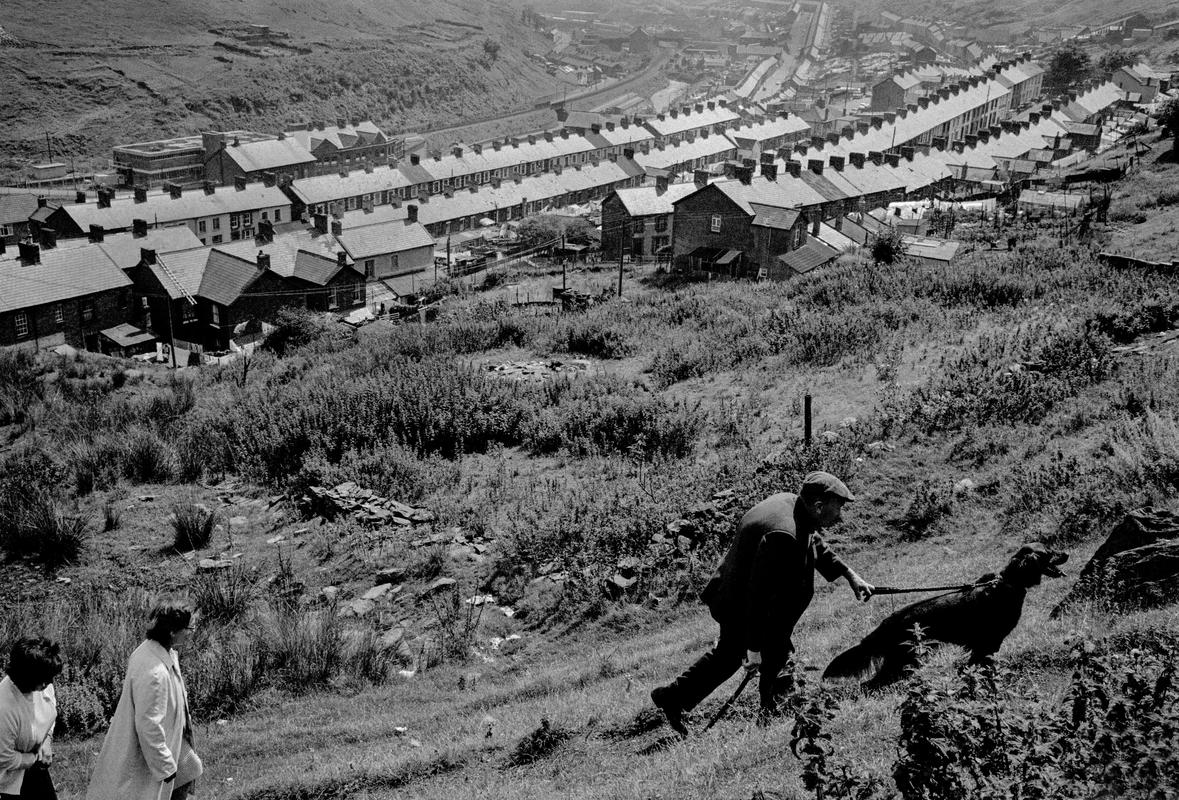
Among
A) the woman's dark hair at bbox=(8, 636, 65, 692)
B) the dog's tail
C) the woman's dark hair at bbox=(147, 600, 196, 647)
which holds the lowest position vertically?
the dog's tail

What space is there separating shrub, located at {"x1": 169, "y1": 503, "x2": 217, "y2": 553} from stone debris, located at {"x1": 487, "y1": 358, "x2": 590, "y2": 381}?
831 cm

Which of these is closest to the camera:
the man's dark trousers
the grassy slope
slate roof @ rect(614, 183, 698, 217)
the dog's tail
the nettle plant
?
the nettle plant

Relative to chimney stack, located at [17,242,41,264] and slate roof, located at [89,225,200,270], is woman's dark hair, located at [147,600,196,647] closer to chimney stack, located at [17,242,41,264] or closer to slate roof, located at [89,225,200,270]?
chimney stack, located at [17,242,41,264]

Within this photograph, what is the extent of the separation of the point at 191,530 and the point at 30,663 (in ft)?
26.6

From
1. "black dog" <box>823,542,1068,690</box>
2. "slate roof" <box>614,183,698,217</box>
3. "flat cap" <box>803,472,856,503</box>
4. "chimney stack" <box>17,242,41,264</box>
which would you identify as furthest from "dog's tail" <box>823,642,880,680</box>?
"slate roof" <box>614,183,698,217</box>

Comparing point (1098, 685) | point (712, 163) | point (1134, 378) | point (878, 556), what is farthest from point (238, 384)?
point (712, 163)

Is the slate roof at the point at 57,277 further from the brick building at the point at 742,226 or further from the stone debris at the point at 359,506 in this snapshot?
the stone debris at the point at 359,506

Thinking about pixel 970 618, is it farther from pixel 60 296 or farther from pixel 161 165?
pixel 161 165

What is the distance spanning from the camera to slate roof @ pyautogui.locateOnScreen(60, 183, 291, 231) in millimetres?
54688

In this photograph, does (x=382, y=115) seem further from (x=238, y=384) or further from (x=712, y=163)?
(x=238, y=384)

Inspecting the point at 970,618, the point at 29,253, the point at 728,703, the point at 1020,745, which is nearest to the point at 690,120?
the point at 29,253

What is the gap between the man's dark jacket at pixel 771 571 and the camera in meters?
5.70

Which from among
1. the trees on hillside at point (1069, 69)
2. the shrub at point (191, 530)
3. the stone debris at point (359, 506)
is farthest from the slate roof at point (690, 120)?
the shrub at point (191, 530)

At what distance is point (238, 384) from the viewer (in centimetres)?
2373
